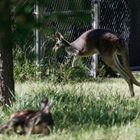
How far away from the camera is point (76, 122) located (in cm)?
525

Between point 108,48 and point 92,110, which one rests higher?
point 108,48

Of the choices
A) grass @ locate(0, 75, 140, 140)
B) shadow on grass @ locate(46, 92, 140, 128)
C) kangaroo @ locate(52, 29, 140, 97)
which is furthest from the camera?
kangaroo @ locate(52, 29, 140, 97)

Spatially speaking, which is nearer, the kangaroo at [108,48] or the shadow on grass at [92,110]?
the shadow on grass at [92,110]

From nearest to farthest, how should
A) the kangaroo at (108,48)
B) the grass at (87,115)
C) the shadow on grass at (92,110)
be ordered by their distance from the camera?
1. the grass at (87,115)
2. the shadow on grass at (92,110)
3. the kangaroo at (108,48)

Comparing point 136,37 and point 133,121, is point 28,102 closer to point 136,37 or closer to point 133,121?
point 133,121

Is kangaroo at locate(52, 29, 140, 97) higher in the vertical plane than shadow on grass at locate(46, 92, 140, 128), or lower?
higher

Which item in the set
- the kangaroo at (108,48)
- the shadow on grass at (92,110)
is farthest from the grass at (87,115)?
the kangaroo at (108,48)

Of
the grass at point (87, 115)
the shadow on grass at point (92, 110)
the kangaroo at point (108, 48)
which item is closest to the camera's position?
the grass at point (87, 115)

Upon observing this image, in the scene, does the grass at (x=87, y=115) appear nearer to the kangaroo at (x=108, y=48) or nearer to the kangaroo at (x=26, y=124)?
the kangaroo at (x=26, y=124)

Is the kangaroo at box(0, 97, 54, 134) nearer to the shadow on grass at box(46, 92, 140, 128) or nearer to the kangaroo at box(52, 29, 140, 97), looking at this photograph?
the shadow on grass at box(46, 92, 140, 128)

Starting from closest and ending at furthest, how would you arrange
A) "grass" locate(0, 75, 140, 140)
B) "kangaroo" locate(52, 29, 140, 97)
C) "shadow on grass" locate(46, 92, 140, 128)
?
"grass" locate(0, 75, 140, 140) → "shadow on grass" locate(46, 92, 140, 128) → "kangaroo" locate(52, 29, 140, 97)

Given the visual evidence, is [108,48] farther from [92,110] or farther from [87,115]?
[87,115]

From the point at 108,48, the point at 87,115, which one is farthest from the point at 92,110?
the point at 108,48

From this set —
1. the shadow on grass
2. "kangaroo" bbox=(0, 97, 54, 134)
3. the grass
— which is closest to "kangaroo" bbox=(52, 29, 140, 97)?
the grass
